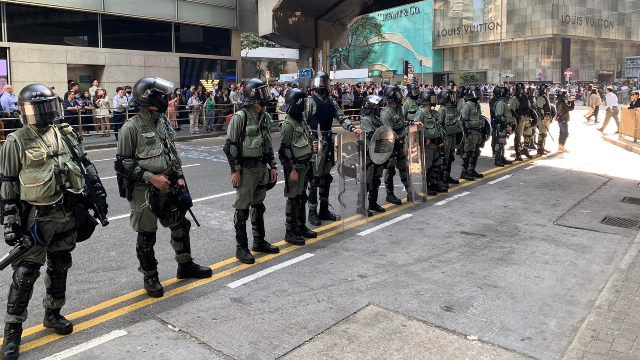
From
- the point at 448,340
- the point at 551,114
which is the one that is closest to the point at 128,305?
the point at 448,340

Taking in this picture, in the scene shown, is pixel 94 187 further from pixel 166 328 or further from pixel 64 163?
pixel 166 328

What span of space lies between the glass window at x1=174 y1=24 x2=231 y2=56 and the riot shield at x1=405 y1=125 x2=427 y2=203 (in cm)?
1899

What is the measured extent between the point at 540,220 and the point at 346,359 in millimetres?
5230

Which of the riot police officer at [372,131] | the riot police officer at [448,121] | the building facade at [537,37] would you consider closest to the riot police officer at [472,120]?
the riot police officer at [448,121]

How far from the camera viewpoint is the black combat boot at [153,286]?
5.07 meters

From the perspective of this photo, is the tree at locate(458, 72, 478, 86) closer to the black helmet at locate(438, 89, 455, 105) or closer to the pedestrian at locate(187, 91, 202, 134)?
the pedestrian at locate(187, 91, 202, 134)

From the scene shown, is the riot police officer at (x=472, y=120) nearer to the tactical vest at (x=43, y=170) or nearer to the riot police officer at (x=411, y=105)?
the riot police officer at (x=411, y=105)

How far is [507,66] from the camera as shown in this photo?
205ft

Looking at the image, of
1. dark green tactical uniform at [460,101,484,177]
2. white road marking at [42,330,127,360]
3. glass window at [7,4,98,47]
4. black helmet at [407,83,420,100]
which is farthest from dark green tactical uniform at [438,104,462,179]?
glass window at [7,4,98,47]

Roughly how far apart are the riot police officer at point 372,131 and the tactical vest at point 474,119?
10.8 ft

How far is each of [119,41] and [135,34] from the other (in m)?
0.85

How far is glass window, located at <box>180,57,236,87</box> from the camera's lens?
2568 cm

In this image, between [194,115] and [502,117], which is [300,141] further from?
[194,115]

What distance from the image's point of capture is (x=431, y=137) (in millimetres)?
9531
